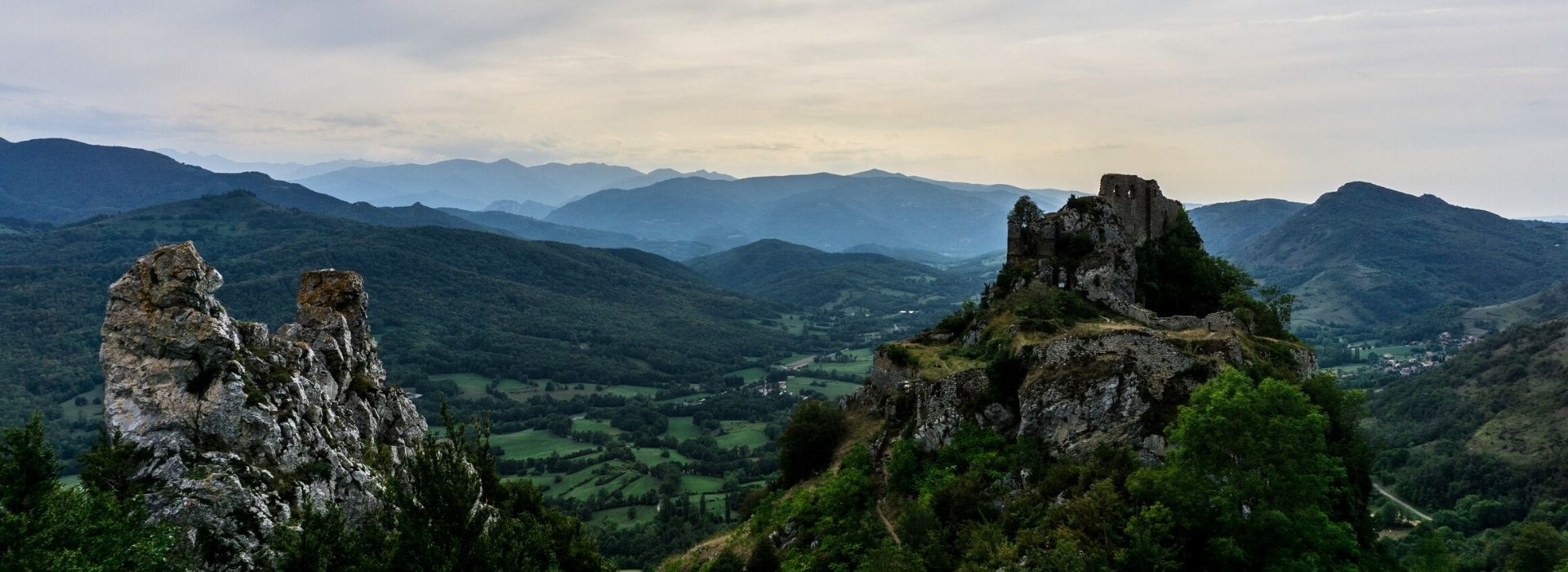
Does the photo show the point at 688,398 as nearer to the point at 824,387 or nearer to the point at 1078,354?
the point at 824,387

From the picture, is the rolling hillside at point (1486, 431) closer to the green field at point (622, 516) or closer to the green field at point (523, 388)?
the green field at point (622, 516)

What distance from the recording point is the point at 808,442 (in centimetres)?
4869

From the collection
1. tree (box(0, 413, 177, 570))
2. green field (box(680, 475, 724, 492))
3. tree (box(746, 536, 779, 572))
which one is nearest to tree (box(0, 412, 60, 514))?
tree (box(0, 413, 177, 570))

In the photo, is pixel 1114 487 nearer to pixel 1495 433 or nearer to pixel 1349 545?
pixel 1349 545

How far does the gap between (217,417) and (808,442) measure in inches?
1309

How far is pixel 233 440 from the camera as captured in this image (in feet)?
69.3

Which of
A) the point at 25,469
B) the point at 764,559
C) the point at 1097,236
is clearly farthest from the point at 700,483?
the point at 25,469

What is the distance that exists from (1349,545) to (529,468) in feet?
375

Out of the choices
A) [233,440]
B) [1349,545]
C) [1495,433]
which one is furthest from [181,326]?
[1495,433]

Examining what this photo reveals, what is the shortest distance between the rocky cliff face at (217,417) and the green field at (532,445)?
352ft

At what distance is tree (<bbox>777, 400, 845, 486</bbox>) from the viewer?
48.5 m

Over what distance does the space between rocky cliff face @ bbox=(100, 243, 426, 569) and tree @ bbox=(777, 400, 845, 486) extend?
2665 centimetres

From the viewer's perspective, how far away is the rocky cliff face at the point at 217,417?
63.1 ft

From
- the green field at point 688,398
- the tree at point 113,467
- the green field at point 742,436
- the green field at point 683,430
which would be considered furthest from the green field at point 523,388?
the tree at point 113,467
